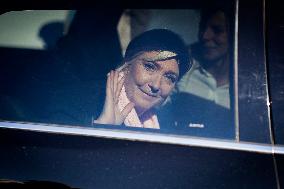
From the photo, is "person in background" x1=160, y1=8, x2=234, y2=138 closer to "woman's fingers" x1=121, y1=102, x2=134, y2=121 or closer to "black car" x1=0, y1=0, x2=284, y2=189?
"black car" x1=0, y1=0, x2=284, y2=189

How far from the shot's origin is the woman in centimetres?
163

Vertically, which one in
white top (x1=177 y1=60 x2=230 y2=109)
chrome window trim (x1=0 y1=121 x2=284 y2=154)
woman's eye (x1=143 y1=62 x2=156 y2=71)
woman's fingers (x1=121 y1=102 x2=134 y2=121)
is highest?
woman's eye (x1=143 y1=62 x2=156 y2=71)

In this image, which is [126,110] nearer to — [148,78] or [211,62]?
[148,78]

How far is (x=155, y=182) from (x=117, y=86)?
0.50m

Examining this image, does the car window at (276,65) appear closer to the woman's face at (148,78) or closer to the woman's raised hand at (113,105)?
the woman's face at (148,78)

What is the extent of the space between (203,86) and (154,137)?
336mm

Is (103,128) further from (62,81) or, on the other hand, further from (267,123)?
(267,123)

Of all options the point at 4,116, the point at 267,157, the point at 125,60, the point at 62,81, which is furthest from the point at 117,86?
the point at 267,157

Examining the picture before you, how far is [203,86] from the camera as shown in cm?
158

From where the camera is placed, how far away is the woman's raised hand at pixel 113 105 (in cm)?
165

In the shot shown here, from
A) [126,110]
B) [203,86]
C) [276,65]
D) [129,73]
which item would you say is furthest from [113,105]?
[276,65]

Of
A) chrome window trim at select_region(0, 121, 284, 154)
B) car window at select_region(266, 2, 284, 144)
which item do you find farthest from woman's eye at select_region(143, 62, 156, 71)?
car window at select_region(266, 2, 284, 144)

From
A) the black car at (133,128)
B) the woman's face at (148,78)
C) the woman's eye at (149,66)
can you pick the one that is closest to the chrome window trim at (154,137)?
the black car at (133,128)

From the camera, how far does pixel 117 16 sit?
67.6 inches
